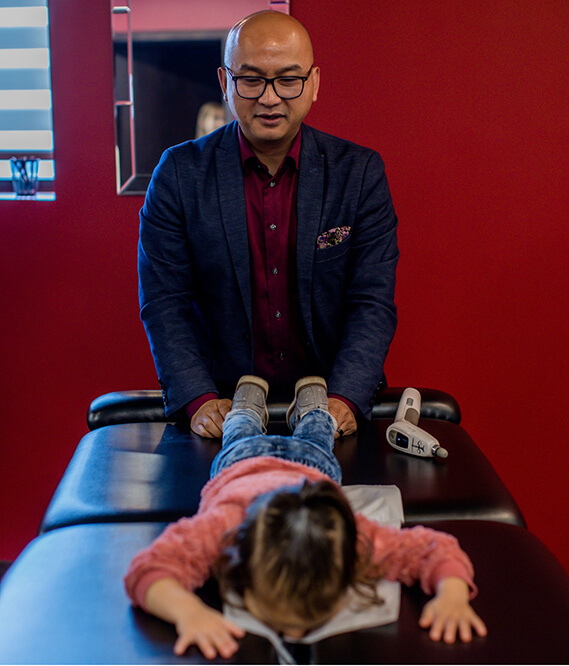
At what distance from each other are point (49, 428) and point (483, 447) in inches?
62.6

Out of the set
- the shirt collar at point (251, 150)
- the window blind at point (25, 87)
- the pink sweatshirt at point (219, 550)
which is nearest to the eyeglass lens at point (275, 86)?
the shirt collar at point (251, 150)

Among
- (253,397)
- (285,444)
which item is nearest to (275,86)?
(253,397)

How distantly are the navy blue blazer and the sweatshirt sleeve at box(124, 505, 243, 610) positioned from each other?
693 millimetres

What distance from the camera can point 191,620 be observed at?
3.02ft

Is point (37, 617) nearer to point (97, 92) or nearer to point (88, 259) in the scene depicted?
point (88, 259)

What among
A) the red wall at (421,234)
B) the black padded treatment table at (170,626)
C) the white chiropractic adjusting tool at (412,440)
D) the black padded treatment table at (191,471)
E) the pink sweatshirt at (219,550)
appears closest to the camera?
the black padded treatment table at (170,626)

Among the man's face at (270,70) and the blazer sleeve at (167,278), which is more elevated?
the man's face at (270,70)

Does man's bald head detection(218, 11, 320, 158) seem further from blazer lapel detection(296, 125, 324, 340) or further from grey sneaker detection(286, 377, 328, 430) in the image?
grey sneaker detection(286, 377, 328, 430)

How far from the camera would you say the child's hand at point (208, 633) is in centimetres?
89

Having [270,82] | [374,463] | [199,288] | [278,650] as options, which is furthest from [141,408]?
[278,650]

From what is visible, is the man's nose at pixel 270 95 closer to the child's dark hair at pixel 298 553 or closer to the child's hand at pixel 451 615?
the child's dark hair at pixel 298 553

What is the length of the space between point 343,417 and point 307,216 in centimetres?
53

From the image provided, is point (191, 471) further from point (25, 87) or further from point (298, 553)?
point (25, 87)

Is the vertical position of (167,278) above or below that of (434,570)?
above
